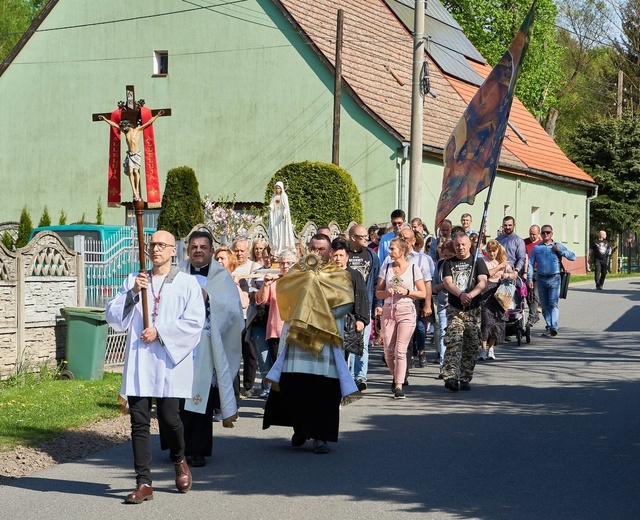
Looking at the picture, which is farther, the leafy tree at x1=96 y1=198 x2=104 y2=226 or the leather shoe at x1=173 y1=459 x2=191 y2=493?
the leafy tree at x1=96 y1=198 x2=104 y2=226

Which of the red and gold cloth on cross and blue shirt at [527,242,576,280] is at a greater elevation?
the red and gold cloth on cross

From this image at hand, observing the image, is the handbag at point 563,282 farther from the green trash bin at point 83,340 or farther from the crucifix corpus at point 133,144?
the crucifix corpus at point 133,144

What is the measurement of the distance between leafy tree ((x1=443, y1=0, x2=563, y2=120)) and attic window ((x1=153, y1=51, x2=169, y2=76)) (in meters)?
21.5

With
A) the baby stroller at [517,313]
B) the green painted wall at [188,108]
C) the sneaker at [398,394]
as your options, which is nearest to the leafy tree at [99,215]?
the green painted wall at [188,108]

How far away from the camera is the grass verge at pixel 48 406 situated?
9.79 metres

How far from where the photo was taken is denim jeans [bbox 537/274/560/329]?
1905cm

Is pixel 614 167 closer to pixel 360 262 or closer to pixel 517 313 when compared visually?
pixel 517 313

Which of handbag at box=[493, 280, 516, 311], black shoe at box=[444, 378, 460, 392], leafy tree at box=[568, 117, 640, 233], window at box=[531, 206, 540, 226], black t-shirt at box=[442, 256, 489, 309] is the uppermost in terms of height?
leafy tree at box=[568, 117, 640, 233]

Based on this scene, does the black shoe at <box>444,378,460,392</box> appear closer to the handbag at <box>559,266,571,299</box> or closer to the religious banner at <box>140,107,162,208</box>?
the religious banner at <box>140,107,162,208</box>

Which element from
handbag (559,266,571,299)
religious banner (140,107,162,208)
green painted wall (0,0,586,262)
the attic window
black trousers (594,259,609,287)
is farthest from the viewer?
the attic window

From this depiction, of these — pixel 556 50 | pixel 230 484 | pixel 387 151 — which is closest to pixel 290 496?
pixel 230 484

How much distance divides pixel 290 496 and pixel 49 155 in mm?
31459

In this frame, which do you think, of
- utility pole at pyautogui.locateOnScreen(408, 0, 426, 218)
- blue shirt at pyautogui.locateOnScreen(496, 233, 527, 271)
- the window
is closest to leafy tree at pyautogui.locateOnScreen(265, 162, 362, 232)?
utility pole at pyautogui.locateOnScreen(408, 0, 426, 218)

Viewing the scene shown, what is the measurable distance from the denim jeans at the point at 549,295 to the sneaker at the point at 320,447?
416 inches
